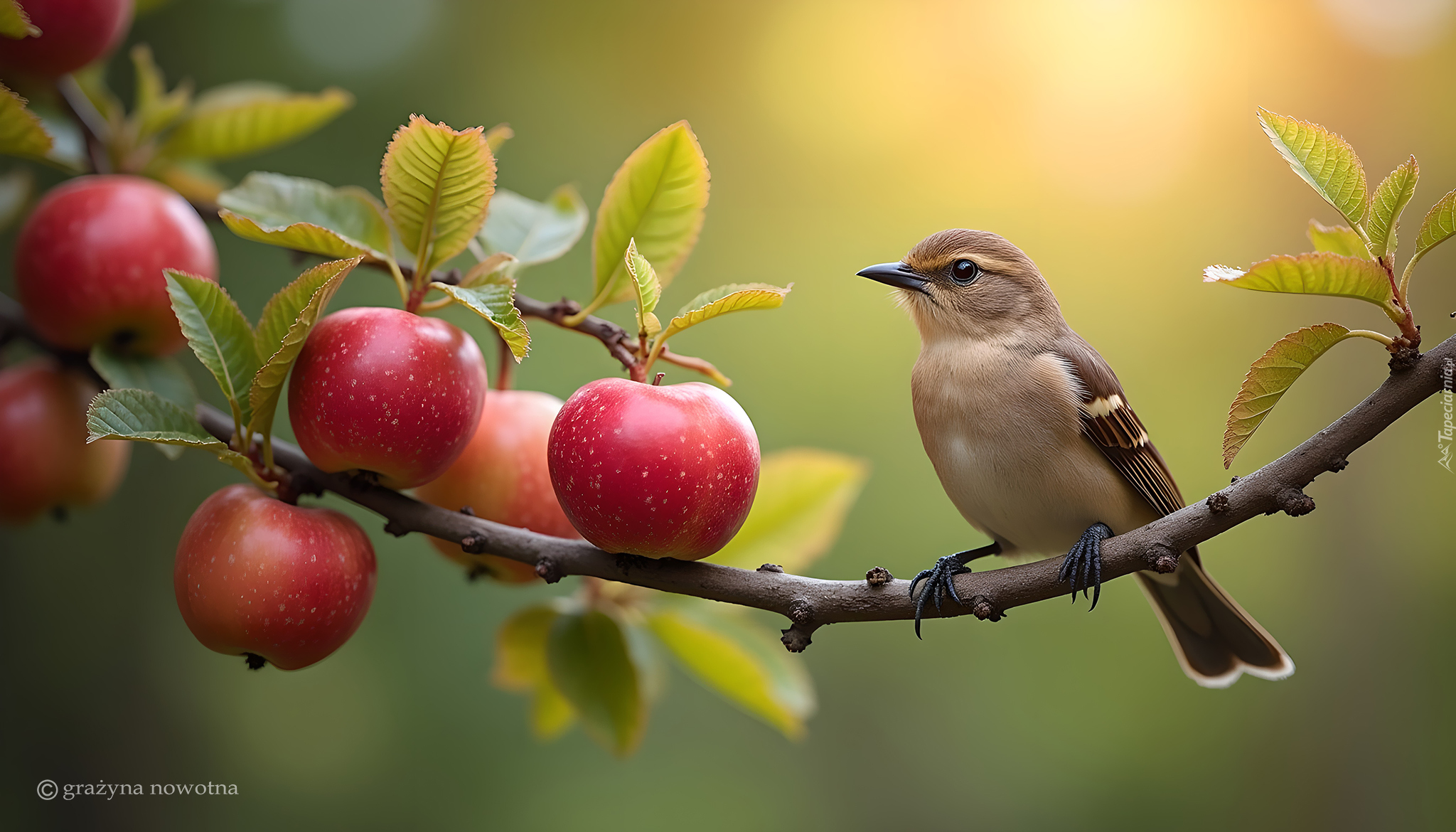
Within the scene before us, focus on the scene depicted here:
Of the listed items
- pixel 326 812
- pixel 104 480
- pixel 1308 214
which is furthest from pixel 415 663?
pixel 1308 214

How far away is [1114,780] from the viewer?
3398 mm

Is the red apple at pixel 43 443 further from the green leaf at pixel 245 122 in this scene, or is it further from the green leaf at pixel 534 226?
the green leaf at pixel 534 226

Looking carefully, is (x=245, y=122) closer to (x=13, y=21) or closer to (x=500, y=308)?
(x=13, y=21)

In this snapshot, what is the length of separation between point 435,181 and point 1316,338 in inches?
33.3

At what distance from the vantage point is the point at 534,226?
1.22 meters

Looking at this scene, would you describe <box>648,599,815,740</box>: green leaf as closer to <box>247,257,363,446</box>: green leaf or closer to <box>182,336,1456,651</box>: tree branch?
<box>182,336,1456,651</box>: tree branch

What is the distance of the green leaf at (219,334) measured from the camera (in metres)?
0.92

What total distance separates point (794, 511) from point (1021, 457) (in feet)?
1.10

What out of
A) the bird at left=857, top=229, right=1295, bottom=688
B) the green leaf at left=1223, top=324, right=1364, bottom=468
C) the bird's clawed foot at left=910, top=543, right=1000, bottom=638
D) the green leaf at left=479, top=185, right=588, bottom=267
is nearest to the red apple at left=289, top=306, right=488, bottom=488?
the green leaf at left=479, top=185, right=588, bottom=267

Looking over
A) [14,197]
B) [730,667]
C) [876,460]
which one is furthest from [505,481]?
[876,460]

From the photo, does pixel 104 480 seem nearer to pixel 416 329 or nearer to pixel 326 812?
pixel 416 329

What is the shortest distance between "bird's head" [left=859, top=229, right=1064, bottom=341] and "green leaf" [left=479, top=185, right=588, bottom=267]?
1.56 feet

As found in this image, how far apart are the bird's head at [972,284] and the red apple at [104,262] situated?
979 millimetres

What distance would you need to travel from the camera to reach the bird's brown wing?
1.29 metres
